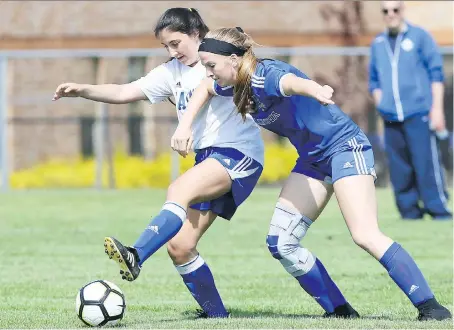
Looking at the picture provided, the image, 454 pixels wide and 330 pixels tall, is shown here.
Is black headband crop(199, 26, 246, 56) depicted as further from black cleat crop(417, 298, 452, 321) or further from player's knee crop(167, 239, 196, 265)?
black cleat crop(417, 298, 452, 321)

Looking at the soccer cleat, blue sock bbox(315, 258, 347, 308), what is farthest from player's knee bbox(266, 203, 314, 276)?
the soccer cleat

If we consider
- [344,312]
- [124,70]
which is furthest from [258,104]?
[124,70]

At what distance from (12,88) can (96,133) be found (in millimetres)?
2209

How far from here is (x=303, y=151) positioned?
6.18 m

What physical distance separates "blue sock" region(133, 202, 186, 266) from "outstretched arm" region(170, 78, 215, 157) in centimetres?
31

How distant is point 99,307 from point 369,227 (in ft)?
4.79

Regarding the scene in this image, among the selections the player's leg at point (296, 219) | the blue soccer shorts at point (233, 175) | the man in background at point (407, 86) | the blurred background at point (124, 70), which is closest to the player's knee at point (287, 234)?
the player's leg at point (296, 219)

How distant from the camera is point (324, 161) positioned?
20.2 feet

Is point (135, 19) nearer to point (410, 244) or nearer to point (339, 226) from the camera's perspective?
point (339, 226)

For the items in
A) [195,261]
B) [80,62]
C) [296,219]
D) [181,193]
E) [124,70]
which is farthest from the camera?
[80,62]

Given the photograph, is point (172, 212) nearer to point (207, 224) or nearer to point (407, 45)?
point (207, 224)

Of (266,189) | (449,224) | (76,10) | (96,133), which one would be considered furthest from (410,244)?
(76,10)

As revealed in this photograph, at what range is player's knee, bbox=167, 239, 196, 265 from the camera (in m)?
6.40

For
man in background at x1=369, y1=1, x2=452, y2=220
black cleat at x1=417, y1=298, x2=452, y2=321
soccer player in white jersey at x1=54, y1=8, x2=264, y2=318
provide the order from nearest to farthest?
black cleat at x1=417, y1=298, x2=452, y2=321 → soccer player in white jersey at x1=54, y1=8, x2=264, y2=318 → man in background at x1=369, y1=1, x2=452, y2=220
